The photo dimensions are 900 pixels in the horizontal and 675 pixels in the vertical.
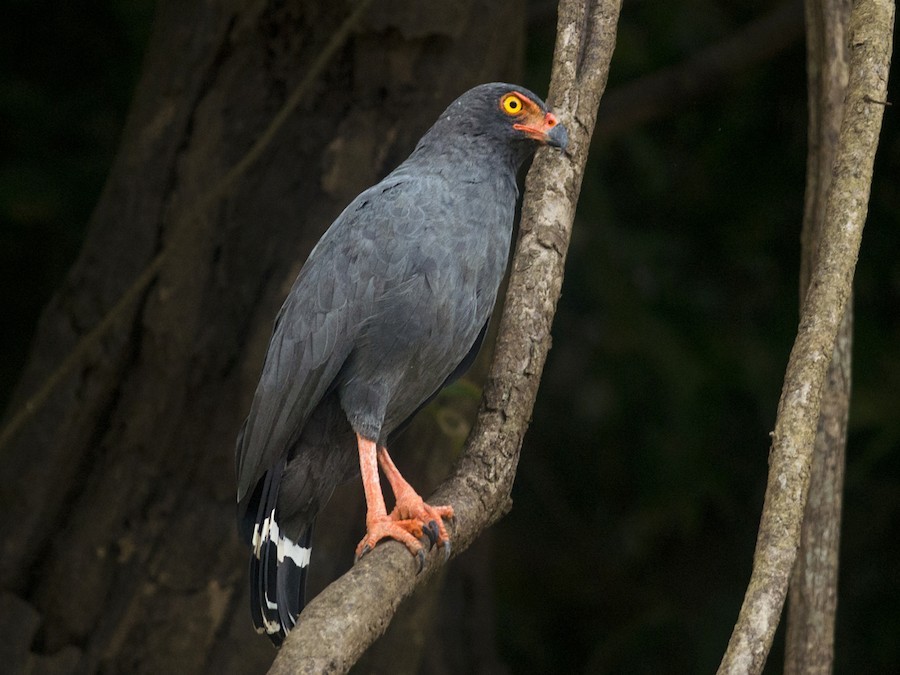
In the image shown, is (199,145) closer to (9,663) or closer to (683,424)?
(9,663)

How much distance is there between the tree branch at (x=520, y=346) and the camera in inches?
104

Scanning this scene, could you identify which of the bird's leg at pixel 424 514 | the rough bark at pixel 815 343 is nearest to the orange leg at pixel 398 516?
the bird's leg at pixel 424 514

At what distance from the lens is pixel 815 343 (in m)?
2.90

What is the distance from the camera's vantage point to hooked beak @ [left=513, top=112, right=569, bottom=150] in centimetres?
363

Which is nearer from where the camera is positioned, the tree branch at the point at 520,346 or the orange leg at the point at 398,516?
the tree branch at the point at 520,346

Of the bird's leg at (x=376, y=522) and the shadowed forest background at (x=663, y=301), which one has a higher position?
the shadowed forest background at (x=663, y=301)

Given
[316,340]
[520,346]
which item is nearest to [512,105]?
[520,346]

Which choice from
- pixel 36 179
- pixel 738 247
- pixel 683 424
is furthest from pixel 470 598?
pixel 36 179

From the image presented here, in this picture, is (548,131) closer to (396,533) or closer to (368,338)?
(368,338)

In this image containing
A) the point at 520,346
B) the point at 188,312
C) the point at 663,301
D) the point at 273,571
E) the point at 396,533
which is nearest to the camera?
the point at 396,533

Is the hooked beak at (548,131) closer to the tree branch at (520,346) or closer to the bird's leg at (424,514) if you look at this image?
the tree branch at (520,346)

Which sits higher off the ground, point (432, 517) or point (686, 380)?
point (686, 380)

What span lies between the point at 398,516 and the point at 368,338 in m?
0.53

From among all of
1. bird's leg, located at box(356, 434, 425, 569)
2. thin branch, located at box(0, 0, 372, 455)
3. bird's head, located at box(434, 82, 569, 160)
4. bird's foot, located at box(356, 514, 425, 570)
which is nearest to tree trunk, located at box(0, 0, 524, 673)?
thin branch, located at box(0, 0, 372, 455)
